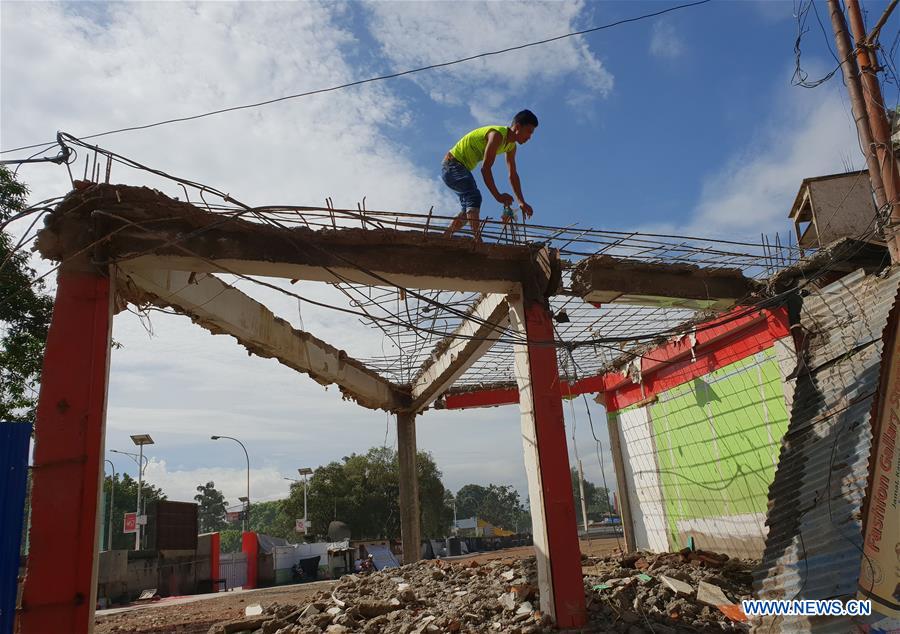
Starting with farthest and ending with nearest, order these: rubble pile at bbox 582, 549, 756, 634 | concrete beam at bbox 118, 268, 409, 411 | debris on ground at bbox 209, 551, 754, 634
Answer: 1. concrete beam at bbox 118, 268, 409, 411
2. debris on ground at bbox 209, 551, 754, 634
3. rubble pile at bbox 582, 549, 756, 634

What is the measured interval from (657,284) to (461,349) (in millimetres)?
3187

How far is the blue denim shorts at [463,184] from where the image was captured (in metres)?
7.86

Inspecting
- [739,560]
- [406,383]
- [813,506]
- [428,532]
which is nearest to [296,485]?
[428,532]

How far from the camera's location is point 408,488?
1316cm

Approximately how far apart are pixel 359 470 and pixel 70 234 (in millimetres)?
39392

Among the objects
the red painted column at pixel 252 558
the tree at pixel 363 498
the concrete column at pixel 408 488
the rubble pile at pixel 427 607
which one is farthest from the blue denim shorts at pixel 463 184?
the tree at pixel 363 498

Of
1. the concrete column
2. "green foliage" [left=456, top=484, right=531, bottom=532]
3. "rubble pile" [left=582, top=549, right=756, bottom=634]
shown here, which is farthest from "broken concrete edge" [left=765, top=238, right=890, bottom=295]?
"green foliage" [left=456, top=484, right=531, bottom=532]

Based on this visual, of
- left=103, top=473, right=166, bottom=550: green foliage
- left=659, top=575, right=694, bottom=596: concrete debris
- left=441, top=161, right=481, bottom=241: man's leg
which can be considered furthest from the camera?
left=103, top=473, right=166, bottom=550: green foliage

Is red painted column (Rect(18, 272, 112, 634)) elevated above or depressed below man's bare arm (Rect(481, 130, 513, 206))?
below

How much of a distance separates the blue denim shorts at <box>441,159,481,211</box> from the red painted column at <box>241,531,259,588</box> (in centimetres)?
2428

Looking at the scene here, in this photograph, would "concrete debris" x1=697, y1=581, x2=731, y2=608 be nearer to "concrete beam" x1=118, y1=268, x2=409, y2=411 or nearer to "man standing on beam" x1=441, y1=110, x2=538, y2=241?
"man standing on beam" x1=441, y1=110, x2=538, y2=241

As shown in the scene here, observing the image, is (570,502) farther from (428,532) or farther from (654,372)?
(428,532)

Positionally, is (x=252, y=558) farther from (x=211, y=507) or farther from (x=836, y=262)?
(x=211, y=507)

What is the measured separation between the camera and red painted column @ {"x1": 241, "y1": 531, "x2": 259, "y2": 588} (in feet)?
87.0
